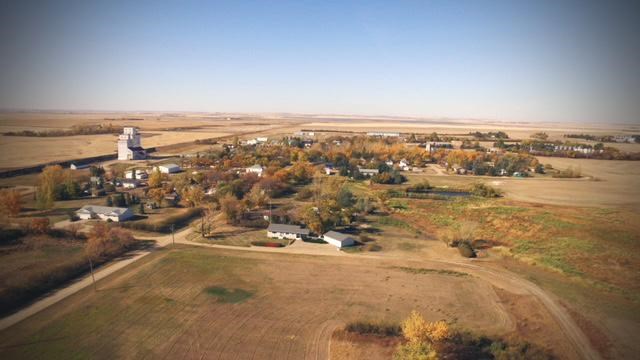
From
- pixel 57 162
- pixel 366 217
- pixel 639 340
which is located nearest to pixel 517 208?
pixel 366 217

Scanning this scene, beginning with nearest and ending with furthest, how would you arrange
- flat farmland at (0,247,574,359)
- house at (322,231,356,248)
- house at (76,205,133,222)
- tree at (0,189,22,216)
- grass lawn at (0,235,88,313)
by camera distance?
flat farmland at (0,247,574,359), grass lawn at (0,235,88,313), house at (322,231,356,248), tree at (0,189,22,216), house at (76,205,133,222)

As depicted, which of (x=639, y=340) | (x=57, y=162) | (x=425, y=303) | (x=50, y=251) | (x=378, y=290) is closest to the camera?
(x=639, y=340)

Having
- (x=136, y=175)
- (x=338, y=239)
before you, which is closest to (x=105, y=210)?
(x=136, y=175)

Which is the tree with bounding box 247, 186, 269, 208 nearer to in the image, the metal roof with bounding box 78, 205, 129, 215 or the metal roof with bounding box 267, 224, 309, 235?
the metal roof with bounding box 267, 224, 309, 235

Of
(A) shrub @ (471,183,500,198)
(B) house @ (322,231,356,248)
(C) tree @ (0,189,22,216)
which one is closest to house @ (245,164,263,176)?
(B) house @ (322,231,356,248)

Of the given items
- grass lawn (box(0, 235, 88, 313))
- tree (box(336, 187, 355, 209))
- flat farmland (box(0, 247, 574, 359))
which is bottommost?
flat farmland (box(0, 247, 574, 359))

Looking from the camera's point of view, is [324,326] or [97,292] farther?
[97,292]

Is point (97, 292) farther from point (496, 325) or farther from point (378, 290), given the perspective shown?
point (496, 325)
